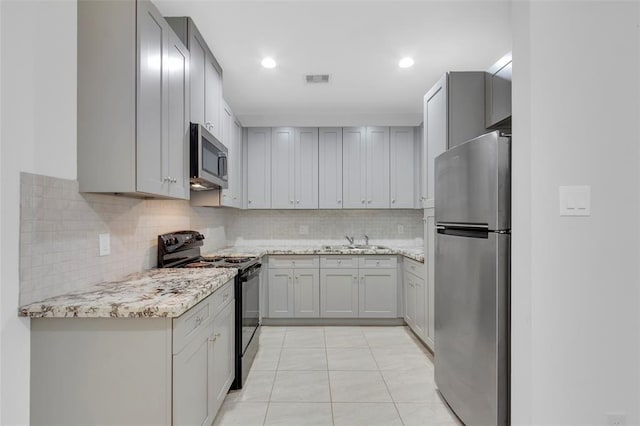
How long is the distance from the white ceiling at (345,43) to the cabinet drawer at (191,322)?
183 centimetres

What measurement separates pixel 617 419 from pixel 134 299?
7.09 ft

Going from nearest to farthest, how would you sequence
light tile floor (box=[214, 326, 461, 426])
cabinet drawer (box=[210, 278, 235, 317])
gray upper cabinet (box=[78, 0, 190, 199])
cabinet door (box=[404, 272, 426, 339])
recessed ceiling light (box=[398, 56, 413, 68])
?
gray upper cabinet (box=[78, 0, 190, 199])
cabinet drawer (box=[210, 278, 235, 317])
light tile floor (box=[214, 326, 461, 426])
recessed ceiling light (box=[398, 56, 413, 68])
cabinet door (box=[404, 272, 426, 339])

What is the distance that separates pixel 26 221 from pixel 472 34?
9.47 ft

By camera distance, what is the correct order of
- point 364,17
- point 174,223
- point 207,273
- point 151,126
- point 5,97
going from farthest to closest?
point 174,223 < point 364,17 < point 207,273 < point 151,126 < point 5,97

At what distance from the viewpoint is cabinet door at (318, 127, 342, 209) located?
168 inches

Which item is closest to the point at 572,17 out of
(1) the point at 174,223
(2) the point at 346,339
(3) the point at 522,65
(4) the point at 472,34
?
(3) the point at 522,65

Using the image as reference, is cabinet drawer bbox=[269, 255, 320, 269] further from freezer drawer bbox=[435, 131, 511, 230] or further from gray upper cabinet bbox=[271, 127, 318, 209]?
freezer drawer bbox=[435, 131, 511, 230]

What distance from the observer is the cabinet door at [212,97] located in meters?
2.61

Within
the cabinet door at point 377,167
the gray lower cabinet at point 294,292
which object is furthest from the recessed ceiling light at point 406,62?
the gray lower cabinet at point 294,292

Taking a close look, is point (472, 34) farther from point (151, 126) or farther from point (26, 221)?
point (26, 221)

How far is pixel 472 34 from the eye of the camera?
243 cm

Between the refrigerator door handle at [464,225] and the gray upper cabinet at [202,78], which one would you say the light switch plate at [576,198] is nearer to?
the refrigerator door handle at [464,225]

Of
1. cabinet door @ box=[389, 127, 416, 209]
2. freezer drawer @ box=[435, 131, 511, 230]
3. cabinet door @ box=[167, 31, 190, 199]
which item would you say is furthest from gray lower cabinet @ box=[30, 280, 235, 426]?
cabinet door @ box=[389, 127, 416, 209]

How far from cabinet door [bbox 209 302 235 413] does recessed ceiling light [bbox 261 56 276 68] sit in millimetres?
1992
